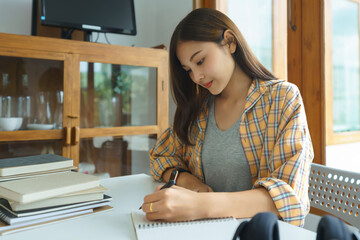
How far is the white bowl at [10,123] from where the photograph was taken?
5.65ft

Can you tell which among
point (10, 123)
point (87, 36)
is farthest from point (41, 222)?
point (87, 36)

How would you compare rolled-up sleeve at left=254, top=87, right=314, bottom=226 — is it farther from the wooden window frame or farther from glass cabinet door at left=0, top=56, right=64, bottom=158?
glass cabinet door at left=0, top=56, right=64, bottom=158

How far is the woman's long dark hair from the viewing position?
102 cm

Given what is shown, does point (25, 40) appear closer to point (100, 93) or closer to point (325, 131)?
point (100, 93)

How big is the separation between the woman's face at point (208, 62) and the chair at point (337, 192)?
16.6 inches

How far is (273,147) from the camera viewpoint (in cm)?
89

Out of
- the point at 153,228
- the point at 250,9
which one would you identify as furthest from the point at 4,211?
the point at 250,9

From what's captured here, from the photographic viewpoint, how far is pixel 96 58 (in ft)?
6.43

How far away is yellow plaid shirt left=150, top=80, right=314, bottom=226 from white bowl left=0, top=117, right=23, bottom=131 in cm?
99

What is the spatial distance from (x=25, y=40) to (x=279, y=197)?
1592mm

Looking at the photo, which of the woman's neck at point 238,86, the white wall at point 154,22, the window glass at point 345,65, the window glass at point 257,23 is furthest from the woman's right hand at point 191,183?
the white wall at point 154,22

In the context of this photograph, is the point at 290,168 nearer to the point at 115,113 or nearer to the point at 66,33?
the point at 115,113

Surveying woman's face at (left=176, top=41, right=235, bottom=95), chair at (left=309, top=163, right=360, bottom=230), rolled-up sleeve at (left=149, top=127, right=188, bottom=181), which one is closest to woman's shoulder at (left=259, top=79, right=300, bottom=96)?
woman's face at (left=176, top=41, right=235, bottom=95)

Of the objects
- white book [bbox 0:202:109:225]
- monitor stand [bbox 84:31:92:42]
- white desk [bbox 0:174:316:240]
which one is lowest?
white desk [bbox 0:174:316:240]
